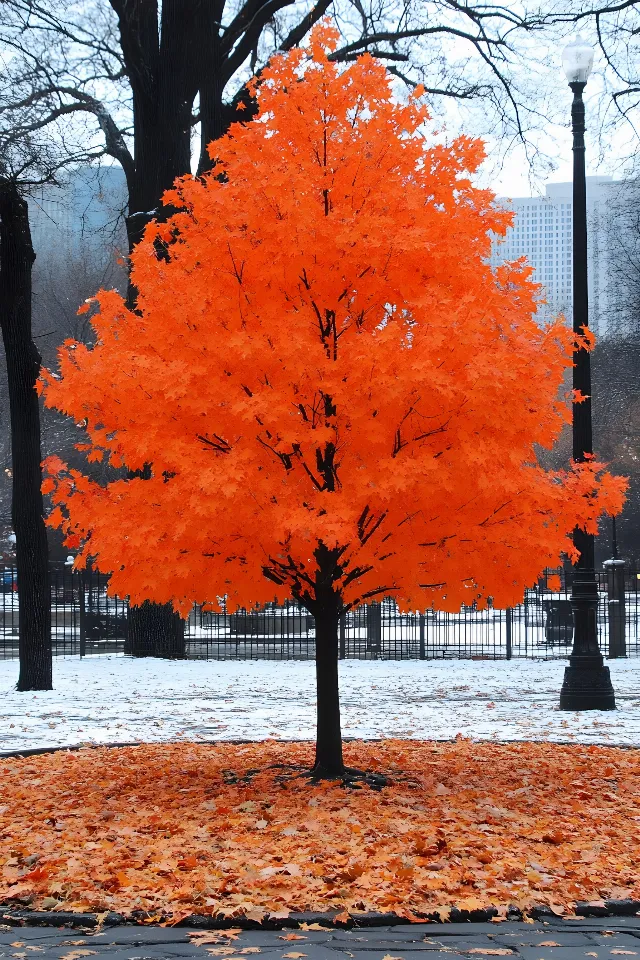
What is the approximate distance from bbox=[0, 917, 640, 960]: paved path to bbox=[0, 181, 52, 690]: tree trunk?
36.8ft

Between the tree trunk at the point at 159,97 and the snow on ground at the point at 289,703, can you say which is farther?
the tree trunk at the point at 159,97

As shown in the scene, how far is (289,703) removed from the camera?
601 inches

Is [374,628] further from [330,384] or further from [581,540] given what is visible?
[330,384]

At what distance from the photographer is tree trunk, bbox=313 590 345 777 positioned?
9.16 metres

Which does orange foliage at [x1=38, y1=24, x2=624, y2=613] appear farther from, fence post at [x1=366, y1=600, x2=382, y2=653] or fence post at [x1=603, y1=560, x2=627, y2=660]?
fence post at [x1=366, y1=600, x2=382, y2=653]

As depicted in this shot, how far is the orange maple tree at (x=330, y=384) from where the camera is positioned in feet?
25.8

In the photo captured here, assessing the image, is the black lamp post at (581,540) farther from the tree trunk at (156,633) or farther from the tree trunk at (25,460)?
the tree trunk at (156,633)

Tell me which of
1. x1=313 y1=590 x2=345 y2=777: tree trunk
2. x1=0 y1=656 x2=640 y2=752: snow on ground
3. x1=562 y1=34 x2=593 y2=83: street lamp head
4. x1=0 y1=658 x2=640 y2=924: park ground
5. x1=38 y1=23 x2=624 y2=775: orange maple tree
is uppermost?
x1=562 y1=34 x2=593 y2=83: street lamp head

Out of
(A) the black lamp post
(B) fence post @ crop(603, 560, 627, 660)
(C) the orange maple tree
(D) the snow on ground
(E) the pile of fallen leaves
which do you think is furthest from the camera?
(B) fence post @ crop(603, 560, 627, 660)

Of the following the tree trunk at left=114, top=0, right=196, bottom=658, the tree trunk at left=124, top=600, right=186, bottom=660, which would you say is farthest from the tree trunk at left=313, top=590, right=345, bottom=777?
the tree trunk at left=124, top=600, right=186, bottom=660

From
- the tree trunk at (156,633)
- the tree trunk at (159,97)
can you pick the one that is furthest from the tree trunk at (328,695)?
the tree trunk at (156,633)

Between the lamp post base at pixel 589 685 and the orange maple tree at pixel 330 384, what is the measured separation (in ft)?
17.5

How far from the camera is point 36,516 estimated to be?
16703 millimetres

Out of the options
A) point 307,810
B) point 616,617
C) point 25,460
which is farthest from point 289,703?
point 616,617
